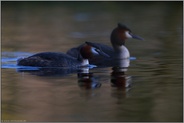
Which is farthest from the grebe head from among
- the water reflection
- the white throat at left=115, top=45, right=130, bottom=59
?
the water reflection

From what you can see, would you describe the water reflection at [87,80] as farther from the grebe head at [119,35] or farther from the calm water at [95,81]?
the grebe head at [119,35]

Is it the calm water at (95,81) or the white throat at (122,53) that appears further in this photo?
the white throat at (122,53)

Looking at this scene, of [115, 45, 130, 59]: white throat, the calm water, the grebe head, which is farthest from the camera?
the grebe head

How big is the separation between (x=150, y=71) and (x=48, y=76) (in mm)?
1854

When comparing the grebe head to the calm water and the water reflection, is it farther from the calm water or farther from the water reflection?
the water reflection

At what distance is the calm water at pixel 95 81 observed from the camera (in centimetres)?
790

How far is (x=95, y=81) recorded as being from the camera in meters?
10.2

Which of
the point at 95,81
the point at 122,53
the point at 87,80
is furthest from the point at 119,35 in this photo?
the point at 95,81

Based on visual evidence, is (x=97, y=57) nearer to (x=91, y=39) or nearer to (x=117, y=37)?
(x=117, y=37)

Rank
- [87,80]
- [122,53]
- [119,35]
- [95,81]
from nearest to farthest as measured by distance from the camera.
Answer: [95,81] < [87,80] < [122,53] < [119,35]

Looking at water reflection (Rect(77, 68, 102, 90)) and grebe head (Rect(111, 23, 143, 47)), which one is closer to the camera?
water reflection (Rect(77, 68, 102, 90))

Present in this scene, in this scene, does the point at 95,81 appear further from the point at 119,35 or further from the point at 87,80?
the point at 119,35

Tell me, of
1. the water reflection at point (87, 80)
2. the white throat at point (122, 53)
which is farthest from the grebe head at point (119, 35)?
the water reflection at point (87, 80)

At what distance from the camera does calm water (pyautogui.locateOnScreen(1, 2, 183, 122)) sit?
7902 millimetres
